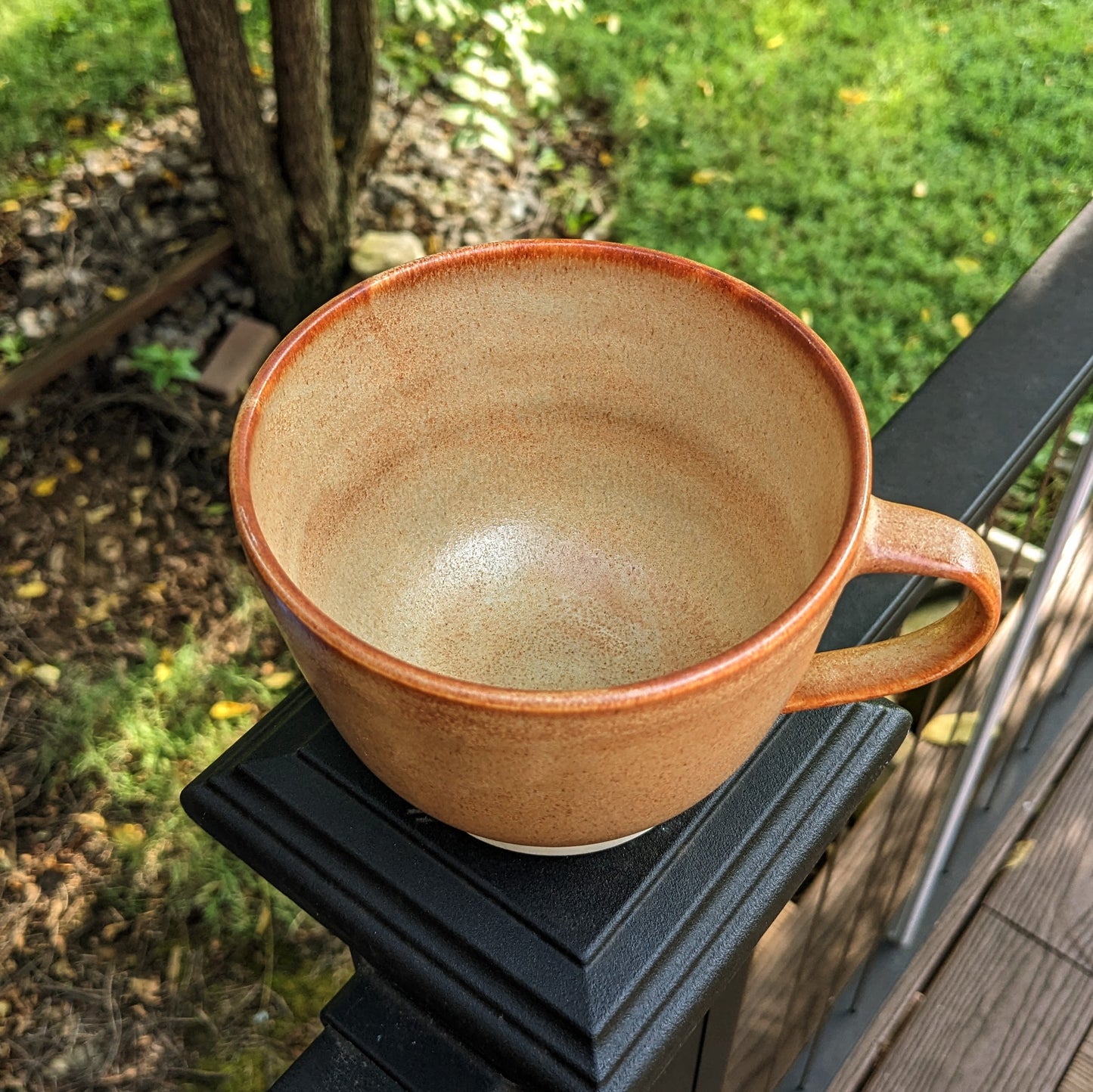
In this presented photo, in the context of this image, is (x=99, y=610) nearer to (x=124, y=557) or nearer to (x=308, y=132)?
(x=124, y=557)

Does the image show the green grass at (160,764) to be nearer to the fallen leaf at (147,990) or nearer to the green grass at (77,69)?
the fallen leaf at (147,990)

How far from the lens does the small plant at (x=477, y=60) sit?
323 centimetres

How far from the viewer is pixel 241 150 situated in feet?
10.1

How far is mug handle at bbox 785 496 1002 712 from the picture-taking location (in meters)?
0.63

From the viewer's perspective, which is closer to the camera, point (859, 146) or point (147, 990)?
point (147, 990)

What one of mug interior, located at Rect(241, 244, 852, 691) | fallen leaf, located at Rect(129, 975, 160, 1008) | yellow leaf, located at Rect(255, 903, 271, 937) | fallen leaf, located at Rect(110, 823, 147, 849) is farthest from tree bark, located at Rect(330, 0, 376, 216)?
mug interior, located at Rect(241, 244, 852, 691)

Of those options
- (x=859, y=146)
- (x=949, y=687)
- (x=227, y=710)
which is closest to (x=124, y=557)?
(x=227, y=710)

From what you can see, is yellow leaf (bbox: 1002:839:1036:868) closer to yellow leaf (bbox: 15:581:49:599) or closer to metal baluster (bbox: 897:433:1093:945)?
metal baluster (bbox: 897:433:1093:945)

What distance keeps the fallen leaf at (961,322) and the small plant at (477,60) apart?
1487 mm

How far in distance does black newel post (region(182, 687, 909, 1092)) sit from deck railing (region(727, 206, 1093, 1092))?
0.70 feet

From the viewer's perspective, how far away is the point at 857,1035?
1.69 metres

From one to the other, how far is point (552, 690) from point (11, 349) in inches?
123

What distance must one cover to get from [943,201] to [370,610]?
3.76 metres

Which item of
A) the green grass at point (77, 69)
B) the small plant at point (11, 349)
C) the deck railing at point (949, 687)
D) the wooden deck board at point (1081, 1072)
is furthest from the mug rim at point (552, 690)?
the green grass at point (77, 69)
